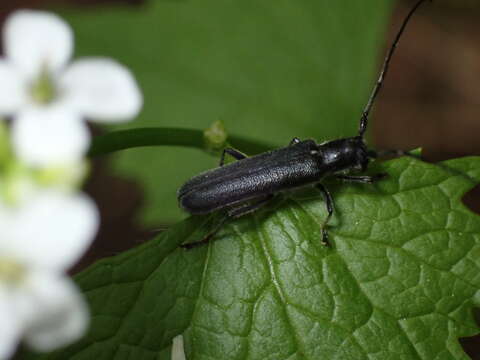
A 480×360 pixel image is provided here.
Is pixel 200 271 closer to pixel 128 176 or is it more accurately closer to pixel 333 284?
pixel 333 284

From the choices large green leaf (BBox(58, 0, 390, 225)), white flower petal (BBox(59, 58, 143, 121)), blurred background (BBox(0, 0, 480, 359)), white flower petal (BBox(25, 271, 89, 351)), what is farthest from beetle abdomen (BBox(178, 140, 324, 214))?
large green leaf (BBox(58, 0, 390, 225))

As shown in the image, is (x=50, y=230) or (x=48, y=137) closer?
(x=50, y=230)

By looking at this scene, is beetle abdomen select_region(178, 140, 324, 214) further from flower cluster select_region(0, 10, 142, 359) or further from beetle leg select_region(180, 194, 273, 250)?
flower cluster select_region(0, 10, 142, 359)

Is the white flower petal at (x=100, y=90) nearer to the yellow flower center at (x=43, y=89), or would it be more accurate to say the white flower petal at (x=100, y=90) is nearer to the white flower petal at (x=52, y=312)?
the yellow flower center at (x=43, y=89)

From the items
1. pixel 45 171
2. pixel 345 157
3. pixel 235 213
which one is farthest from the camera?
pixel 345 157

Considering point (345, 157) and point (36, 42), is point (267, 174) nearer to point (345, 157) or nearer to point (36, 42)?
point (345, 157)

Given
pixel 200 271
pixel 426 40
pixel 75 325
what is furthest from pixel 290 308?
pixel 426 40

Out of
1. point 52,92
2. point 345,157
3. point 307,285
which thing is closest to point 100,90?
point 52,92
